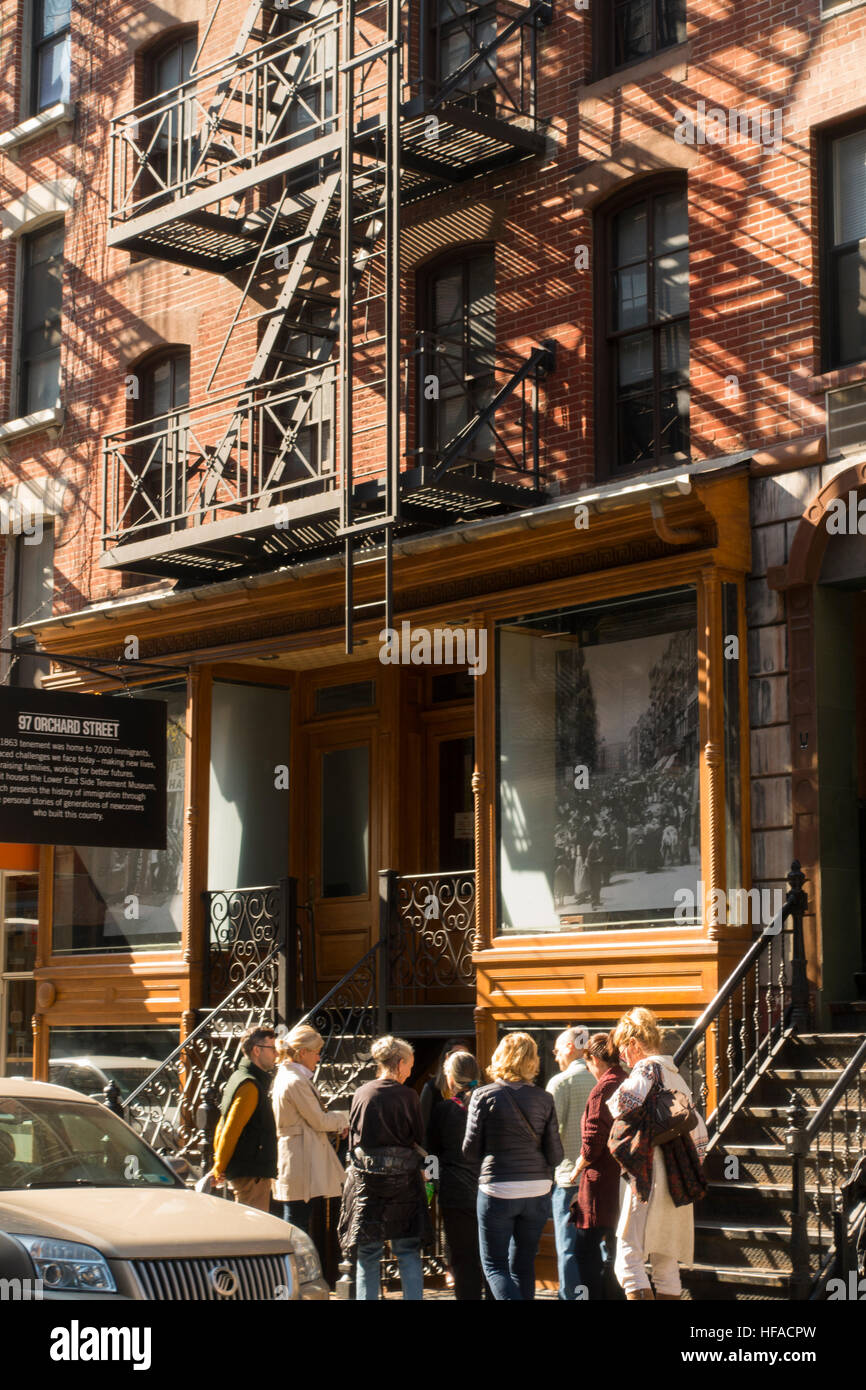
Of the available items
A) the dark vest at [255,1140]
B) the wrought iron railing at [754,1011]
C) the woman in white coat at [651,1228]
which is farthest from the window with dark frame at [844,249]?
the dark vest at [255,1140]

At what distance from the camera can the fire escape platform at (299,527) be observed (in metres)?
14.2

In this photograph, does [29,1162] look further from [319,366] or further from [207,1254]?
[319,366]

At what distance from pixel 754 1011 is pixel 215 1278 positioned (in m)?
5.03

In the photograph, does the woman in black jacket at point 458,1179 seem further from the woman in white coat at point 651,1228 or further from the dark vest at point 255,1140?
the woman in white coat at point 651,1228

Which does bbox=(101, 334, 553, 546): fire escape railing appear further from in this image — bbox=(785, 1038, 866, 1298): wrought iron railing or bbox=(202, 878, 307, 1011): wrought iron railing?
bbox=(785, 1038, 866, 1298): wrought iron railing

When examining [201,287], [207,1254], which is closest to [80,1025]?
[201,287]

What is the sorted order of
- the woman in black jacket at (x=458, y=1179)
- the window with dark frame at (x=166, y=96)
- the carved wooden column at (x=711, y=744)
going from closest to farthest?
the woman in black jacket at (x=458, y=1179) → the carved wooden column at (x=711, y=744) → the window with dark frame at (x=166, y=96)

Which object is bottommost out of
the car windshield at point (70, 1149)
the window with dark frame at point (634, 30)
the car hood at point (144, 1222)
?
the car hood at point (144, 1222)

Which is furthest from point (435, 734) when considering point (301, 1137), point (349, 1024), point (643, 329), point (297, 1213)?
point (297, 1213)

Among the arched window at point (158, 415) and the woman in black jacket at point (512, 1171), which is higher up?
the arched window at point (158, 415)

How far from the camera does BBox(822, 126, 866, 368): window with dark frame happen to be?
515 inches

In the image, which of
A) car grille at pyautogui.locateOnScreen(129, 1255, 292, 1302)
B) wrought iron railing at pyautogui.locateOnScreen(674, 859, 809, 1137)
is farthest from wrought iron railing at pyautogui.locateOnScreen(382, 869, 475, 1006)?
car grille at pyautogui.locateOnScreen(129, 1255, 292, 1302)

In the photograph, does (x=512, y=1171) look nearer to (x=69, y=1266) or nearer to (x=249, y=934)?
(x=69, y=1266)

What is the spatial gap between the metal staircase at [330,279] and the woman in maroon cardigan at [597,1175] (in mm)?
4435
